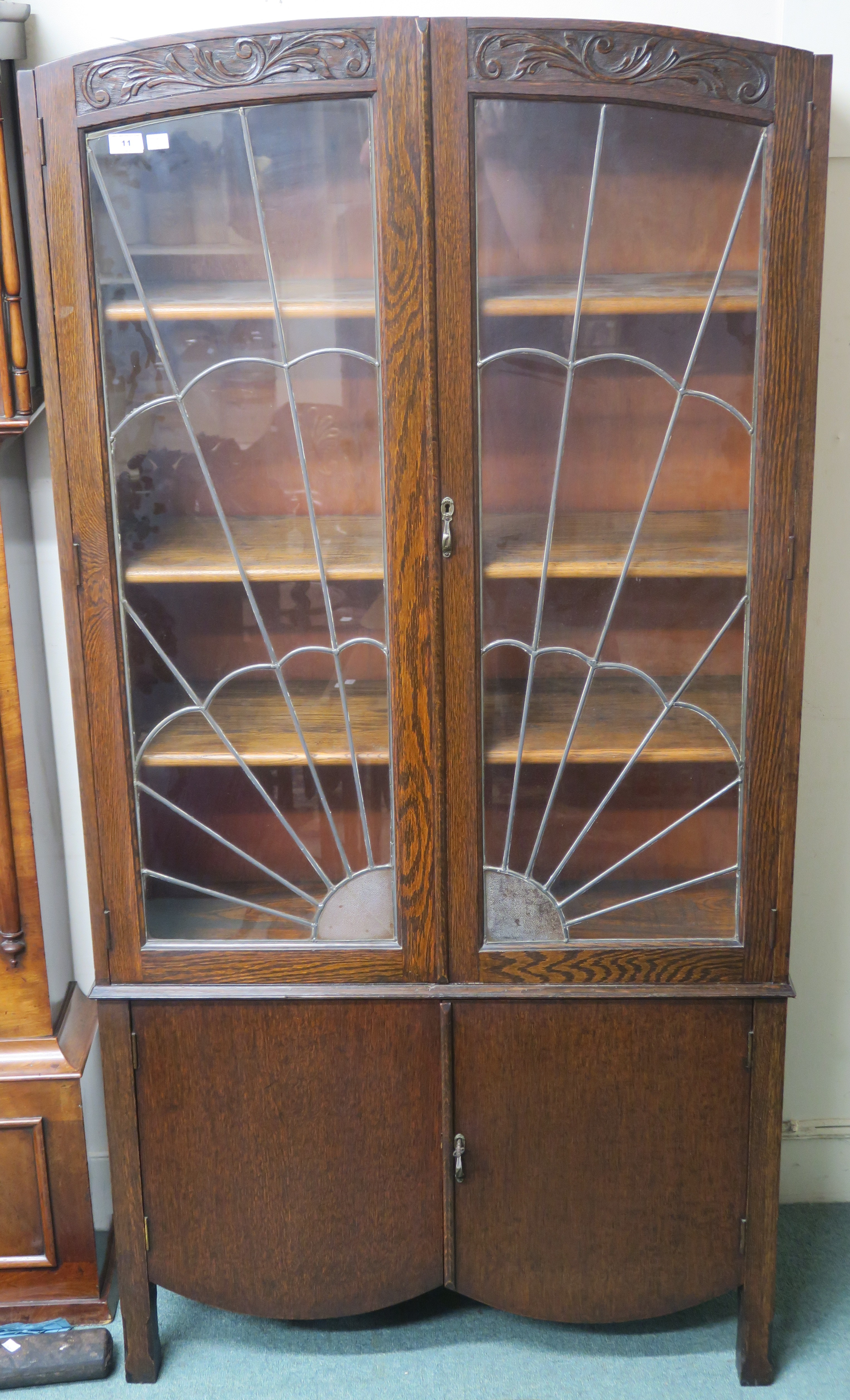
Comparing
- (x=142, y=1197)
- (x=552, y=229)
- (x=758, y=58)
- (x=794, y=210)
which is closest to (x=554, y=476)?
(x=552, y=229)

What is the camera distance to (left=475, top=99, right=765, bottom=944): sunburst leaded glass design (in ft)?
4.35

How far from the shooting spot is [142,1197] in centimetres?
158

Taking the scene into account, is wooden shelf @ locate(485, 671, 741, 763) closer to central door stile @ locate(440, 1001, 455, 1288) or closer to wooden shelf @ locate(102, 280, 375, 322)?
central door stile @ locate(440, 1001, 455, 1288)

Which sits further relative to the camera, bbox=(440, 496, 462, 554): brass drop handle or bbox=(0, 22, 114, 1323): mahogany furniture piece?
bbox=(0, 22, 114, 1323): mahogany furniture piece

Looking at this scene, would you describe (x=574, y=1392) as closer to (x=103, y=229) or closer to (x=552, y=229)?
(x=552, y=229)

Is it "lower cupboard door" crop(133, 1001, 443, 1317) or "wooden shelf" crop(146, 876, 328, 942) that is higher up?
"wooden shelf" crop(146, 876, 328, 942)

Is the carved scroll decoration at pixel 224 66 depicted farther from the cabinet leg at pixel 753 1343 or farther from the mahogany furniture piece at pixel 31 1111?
the cabinet leg at pixel 753 1343

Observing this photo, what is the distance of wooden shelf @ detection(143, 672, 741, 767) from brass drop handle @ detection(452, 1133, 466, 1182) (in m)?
0.53

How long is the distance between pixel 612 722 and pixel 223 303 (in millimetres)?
713

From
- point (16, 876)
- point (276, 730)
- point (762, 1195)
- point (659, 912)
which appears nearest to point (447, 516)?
point (276, 730)

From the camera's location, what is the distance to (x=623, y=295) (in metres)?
1.36

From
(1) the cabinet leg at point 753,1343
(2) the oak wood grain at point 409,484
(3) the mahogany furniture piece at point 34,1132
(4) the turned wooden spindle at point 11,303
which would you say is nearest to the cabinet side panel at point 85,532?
(4) the turned wooden spindle at point 11,303

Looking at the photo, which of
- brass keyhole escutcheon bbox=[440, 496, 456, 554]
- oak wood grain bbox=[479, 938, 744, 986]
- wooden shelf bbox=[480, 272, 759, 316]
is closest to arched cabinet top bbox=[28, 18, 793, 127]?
wooden shelf bbox=[480, 272, 759, 316]

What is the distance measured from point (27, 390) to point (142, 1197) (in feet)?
3.66
